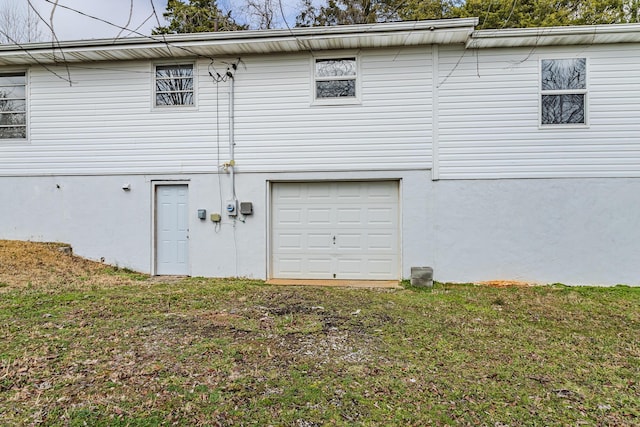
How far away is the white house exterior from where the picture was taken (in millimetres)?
7129

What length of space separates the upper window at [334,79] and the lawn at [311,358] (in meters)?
4.21

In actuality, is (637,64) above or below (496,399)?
above

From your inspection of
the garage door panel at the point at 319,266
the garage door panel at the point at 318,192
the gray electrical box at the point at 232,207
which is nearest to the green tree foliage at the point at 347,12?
the garage door panel at the point at 318,192

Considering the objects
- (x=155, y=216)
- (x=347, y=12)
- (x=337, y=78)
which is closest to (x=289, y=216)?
(x=155, y=216)

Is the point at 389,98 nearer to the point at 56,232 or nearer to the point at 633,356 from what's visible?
the point at 633,356

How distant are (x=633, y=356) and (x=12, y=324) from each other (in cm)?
691

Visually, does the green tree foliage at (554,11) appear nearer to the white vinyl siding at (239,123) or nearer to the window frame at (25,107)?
the white vinyl siding at (239,123)

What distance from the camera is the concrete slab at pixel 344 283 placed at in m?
7.20

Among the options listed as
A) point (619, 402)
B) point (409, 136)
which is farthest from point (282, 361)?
point (409, 136)

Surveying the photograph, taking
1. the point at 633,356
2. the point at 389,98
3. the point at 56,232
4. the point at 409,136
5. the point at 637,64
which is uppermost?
the point at 637,64

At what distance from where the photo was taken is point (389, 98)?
24.6 ft

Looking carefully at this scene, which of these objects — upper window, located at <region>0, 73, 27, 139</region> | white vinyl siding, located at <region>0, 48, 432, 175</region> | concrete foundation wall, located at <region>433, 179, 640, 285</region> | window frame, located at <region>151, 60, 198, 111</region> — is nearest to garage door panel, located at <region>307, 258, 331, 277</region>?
white vinyl siding, located at <region>0, 48, 432, 175</region>

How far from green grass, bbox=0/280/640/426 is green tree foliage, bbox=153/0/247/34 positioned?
34.2 ft

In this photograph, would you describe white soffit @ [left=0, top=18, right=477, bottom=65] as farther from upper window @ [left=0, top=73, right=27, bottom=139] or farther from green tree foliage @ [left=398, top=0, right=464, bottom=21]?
green tree foliage @ [left=398, top=0, right=464, bottom=21]
